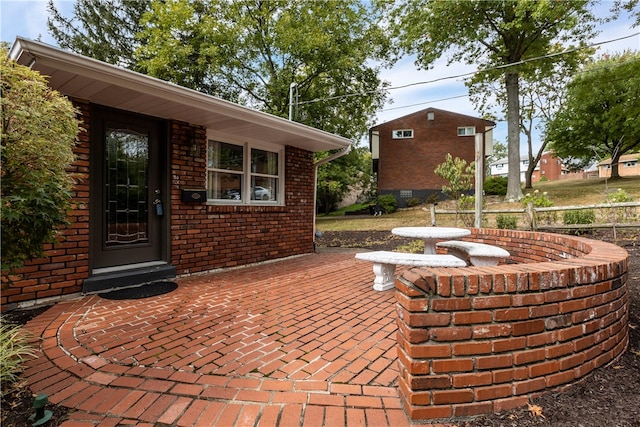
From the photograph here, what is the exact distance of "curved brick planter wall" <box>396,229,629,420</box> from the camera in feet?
4.88

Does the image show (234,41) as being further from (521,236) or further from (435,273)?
(435,273)

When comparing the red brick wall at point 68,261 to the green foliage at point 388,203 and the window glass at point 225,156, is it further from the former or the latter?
the green foliage at point 388,203

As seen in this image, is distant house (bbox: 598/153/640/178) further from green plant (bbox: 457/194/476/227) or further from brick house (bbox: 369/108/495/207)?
green plant (bbox: 457/194/476/227)

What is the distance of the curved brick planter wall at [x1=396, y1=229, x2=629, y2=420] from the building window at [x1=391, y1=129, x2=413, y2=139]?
66.7 ft

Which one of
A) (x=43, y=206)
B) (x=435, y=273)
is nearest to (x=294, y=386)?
(x=435, y=273)

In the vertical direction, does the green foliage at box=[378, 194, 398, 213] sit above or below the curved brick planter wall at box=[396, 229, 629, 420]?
above

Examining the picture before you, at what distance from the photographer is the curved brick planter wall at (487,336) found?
149cm

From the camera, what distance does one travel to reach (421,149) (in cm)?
2045

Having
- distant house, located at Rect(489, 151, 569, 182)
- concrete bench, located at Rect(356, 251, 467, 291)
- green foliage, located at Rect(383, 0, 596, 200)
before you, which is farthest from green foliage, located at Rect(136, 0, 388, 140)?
distant house, located at Rect(489, 151, 569, 182)

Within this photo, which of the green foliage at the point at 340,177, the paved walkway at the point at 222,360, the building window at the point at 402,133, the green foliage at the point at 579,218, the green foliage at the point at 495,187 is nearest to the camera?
the paved walkway at the point at 222,360

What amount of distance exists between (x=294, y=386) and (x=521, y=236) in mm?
3818

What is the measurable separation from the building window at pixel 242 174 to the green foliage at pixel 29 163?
2.87 meters

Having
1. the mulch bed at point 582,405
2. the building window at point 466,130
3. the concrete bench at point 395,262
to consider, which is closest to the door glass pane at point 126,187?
the mulch bed at point 582,405

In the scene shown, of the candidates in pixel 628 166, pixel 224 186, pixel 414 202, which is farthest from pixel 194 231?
pixel 628 166
